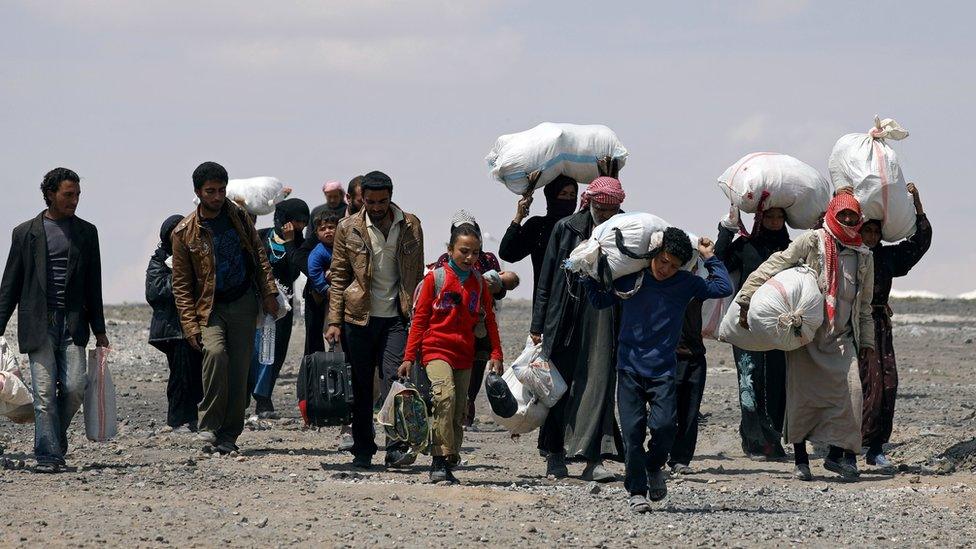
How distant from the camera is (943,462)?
1066cm

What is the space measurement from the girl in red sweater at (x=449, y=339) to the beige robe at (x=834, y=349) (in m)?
1.70

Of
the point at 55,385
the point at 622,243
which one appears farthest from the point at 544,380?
the point at 55,385

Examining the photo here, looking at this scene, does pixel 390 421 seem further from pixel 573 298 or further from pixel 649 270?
pixel 649 270

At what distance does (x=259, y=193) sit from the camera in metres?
14.4

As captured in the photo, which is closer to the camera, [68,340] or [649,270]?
[649,270]

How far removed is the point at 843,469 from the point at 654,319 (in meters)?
2.25

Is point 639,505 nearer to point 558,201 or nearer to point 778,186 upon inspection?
point 558,201

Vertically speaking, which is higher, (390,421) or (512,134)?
(512,134)

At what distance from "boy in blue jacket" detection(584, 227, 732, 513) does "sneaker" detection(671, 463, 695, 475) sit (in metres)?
1.89

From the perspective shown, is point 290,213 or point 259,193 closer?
point 290,213

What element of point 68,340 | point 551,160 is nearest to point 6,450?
point 68,340

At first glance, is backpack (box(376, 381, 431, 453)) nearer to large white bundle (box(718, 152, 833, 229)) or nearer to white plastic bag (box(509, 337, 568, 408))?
white plastic bag (box(509, 337, 568, 408))

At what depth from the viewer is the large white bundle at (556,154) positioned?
10289 millimetres

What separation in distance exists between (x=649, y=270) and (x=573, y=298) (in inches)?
43.5
